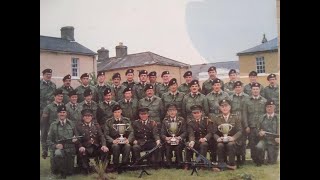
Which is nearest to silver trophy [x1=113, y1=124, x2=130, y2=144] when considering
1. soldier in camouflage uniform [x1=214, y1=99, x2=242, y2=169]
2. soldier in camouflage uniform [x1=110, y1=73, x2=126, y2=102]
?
soldier in camouflage uniform [x1=110, y1=73, x2=126, y2=102]

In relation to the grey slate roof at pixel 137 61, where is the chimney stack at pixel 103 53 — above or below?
above

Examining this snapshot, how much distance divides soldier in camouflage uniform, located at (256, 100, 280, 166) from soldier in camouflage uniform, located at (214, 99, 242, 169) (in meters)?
0.20

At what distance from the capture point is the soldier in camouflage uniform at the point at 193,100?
3.67 metres

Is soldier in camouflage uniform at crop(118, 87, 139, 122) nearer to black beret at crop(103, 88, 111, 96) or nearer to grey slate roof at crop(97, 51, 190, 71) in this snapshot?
black beret at crop(103, 88, 111, 96)

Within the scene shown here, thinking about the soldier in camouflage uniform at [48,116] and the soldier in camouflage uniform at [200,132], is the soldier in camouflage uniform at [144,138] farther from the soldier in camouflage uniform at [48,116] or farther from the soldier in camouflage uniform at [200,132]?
the soldier in camouflage uniform at [48,116]

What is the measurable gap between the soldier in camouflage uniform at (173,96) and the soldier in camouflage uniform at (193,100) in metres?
0.04

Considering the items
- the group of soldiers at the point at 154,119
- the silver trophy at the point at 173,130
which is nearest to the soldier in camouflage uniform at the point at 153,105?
the group of soldiers at the point at 154,119

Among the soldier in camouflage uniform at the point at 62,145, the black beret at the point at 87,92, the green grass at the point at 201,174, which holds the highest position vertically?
the black beret at the point at 87,92

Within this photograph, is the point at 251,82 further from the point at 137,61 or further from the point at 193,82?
the point at 137,61

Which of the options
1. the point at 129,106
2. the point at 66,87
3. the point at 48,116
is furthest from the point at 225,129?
the point at 48,116

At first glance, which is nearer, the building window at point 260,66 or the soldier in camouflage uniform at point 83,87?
the building window at point 260,66
